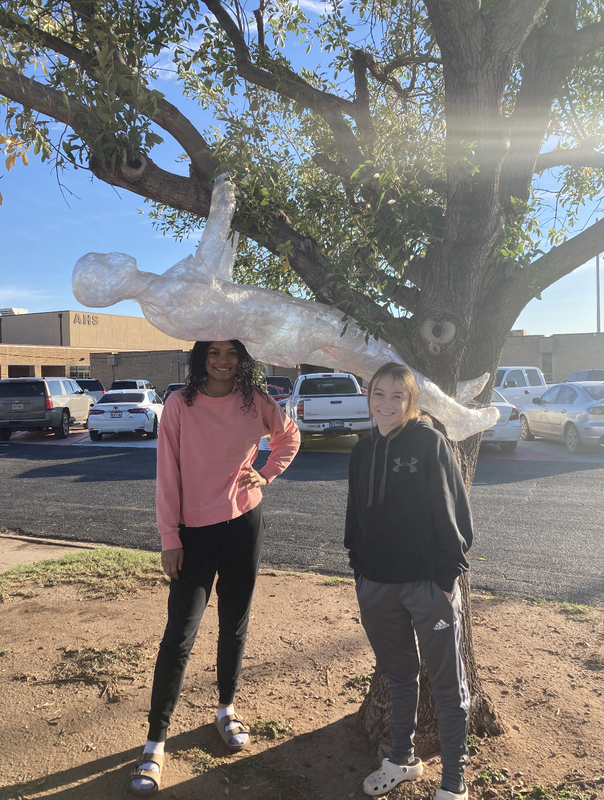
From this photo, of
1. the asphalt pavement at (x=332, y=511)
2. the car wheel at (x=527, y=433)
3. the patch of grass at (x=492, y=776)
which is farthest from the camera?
the car wheel at (x=527, y=433)

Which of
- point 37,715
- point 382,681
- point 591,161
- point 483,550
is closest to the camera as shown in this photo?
point 382,681

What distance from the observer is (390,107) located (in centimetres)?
481

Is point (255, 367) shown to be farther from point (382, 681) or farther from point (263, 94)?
point (263, 94)

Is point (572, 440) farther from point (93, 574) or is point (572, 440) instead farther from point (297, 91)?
point (297, 91)

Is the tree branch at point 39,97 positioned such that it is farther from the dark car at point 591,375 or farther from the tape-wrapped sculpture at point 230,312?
the dark car at point 591,375

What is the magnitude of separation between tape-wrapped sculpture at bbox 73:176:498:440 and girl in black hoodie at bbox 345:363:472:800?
12.6 inches

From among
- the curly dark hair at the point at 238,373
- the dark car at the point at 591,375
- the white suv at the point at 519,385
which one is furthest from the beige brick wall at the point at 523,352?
the curly dark hair at the point at 238,373

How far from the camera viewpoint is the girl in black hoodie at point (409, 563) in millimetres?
2342

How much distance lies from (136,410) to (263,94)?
46.9ft

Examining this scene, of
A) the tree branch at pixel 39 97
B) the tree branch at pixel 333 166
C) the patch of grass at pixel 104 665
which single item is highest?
the tree branch at pixel 39 97

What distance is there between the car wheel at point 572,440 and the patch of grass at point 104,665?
12.1 metres

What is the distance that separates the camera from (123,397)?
18.3 metres

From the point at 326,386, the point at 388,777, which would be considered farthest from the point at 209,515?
the point at 326,386

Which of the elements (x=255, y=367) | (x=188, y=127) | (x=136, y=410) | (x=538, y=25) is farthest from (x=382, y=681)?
(x=136, y=410)
